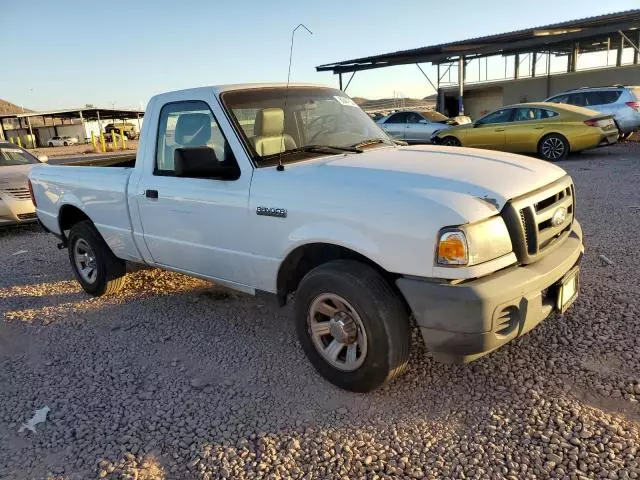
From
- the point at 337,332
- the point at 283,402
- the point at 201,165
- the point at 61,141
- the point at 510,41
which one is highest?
the point at 510,41

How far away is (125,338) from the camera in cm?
416

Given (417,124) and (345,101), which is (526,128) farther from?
(345,101)

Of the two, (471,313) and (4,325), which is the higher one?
(471,313)

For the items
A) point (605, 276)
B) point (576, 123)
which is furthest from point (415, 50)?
point (605, 276)

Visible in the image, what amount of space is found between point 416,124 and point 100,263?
45.7 ft

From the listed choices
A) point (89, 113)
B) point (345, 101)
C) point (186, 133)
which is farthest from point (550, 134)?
point (89, 113)

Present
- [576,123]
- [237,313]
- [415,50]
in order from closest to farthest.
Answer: [237,313], [576,123], [415,50]

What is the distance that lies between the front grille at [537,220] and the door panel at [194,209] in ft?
5.46

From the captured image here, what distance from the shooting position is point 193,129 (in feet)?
12.9

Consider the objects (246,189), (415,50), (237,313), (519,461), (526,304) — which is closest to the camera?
(519,461)

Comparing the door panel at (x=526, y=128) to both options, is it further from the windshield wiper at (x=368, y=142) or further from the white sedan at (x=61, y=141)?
the white sedan at (x=61, y=141)

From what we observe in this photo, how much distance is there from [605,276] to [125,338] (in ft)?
13.9

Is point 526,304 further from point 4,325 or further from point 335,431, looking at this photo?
point 4,325

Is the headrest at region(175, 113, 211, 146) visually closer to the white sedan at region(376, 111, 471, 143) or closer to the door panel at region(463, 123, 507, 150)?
the door panel at region(463, 123, 507, 150)
